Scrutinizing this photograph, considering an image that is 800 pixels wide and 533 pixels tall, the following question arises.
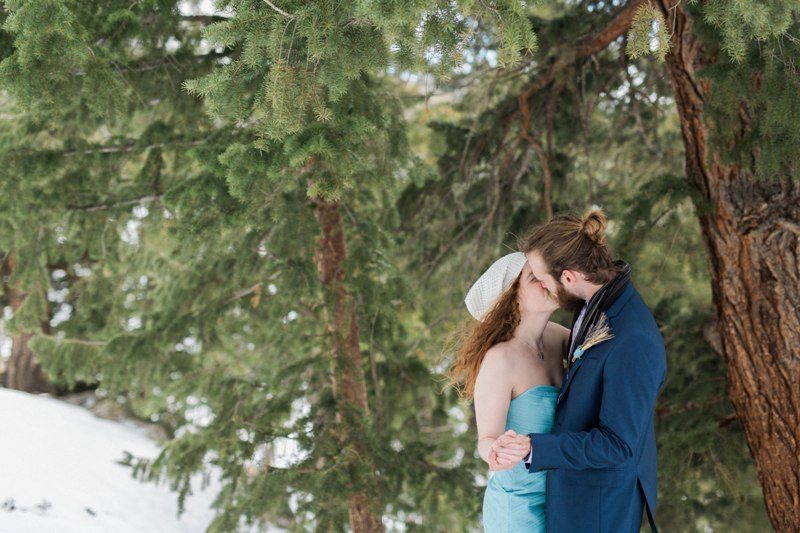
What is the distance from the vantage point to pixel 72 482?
695cm

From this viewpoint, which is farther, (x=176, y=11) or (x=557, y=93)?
(x=557, y=93)

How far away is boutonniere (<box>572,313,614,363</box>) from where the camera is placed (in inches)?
104

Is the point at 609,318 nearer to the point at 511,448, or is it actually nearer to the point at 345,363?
the point at 511,448

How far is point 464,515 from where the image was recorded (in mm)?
5578

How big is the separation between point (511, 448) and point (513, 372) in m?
0.41

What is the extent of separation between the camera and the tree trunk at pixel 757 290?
3.47 metres

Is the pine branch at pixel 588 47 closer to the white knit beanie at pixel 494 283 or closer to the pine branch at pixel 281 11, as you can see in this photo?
the white knit beanie at pixel 494 283

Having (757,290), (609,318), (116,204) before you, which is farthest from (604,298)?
(116,204)

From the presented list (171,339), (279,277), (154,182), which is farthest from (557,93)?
(171,339)

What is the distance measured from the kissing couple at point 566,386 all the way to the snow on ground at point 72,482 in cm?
379

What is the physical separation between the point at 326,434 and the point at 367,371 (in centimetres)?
131

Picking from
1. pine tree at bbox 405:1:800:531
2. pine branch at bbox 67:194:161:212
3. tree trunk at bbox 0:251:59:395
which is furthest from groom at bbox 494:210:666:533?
tree trunk at bbox 0:251:59:395

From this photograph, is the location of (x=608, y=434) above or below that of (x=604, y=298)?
below

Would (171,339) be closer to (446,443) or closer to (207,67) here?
(207,67)
